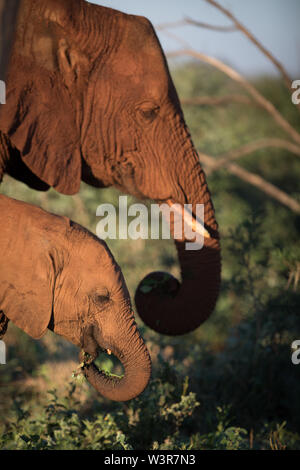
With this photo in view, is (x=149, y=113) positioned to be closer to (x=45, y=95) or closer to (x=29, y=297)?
(x=45, y=95)

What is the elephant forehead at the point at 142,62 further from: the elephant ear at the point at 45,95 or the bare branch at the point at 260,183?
the bare branch at the point at 260,183

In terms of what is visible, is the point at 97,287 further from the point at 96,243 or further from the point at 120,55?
the point at 120,55

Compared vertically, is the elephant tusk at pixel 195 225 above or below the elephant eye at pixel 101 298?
above

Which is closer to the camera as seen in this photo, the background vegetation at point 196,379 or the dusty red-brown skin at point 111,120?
the dusty red-brown skin at point 111,120

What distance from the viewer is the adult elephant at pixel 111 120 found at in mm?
3158

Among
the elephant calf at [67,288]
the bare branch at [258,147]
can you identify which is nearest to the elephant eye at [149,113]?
the elephant calf at [67,288]

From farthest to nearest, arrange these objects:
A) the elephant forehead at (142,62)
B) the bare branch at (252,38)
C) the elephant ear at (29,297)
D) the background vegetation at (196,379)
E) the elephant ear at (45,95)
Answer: the bare branch at (252,38) < the background vegetation at (196,379) < the elephant forehead at (142,62) < the elephant ear at (45,95) < the elephant ear at (29,297)

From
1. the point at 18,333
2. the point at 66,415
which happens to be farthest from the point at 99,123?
the point at 18,333

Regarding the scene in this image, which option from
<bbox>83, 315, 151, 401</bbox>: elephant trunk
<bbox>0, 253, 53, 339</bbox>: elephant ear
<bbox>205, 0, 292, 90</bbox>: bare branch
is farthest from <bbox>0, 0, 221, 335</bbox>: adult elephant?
<bbox>205, 0, 292, 90</bbox>: bare branch

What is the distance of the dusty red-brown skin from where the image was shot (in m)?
3.16

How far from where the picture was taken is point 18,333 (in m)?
5.46

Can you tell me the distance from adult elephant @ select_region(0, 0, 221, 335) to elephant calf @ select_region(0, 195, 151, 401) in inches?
26.7

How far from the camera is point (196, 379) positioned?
451 centimetres
